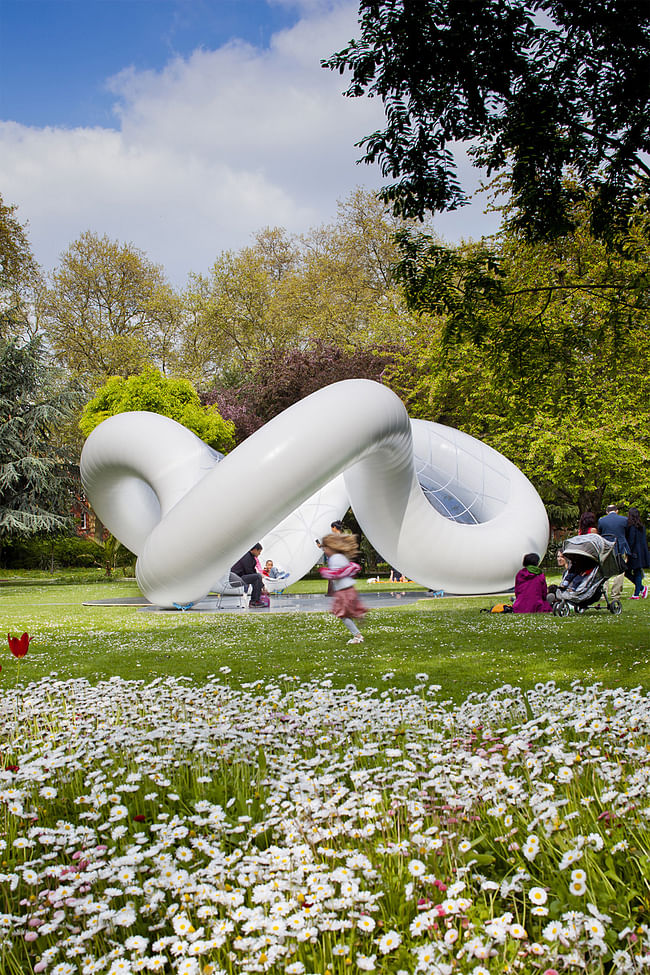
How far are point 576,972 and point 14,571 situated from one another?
1448 inches

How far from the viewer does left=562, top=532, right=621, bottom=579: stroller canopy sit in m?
11.1

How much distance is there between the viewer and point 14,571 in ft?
117

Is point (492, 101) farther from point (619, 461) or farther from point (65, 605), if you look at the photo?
point (619, 461)

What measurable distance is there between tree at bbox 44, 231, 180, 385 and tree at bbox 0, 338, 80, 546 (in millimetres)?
5969

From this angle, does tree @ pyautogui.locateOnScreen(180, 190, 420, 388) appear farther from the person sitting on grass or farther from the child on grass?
the child on grass

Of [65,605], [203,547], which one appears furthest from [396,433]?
[65,605]

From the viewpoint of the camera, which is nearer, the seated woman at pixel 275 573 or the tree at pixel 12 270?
the seated woman at pixel 275 573

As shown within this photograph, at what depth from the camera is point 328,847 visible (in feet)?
10.2

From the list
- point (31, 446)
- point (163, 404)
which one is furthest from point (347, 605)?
point (31, 446)

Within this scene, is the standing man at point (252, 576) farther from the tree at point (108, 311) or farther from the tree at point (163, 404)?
the tree at point (108, 311)

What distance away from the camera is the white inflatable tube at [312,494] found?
10.5 metres

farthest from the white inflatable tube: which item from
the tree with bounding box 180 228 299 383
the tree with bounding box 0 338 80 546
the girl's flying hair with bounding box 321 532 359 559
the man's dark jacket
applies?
the tree with bounding box 180 228 299 383

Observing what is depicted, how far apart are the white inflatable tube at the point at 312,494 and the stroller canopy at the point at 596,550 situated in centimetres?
299

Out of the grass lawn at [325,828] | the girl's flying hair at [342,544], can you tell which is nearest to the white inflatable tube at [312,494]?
the girl's flying hair at [342,544]
